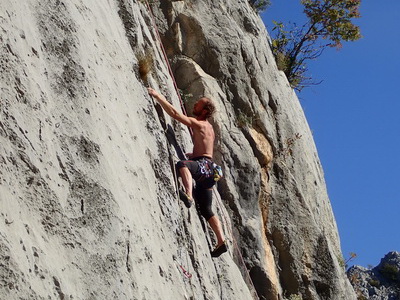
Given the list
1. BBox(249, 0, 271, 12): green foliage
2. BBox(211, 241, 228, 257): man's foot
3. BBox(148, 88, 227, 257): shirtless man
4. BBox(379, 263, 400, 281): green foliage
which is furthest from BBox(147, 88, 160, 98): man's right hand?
BBox(379, 263, 400, 281): green foliage

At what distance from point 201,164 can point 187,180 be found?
0.63 metres

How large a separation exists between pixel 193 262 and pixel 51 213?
3.59 meters

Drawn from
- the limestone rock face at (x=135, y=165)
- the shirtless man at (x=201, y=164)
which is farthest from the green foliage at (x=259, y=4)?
the shirtless man at (x=201, y=164)

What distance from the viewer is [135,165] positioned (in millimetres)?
9898

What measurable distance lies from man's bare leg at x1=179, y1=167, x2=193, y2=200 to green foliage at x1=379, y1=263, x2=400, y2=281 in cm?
2400

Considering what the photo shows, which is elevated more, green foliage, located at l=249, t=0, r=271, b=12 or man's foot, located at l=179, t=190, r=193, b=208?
green foliage, located at l=249, t=0, r=271, b=12

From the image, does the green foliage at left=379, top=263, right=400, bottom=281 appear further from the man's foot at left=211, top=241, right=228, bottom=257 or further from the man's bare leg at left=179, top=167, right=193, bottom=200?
the man's bare leg at left=179, top=167, right=193, bottom=200

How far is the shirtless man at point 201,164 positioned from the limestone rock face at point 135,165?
0.20 m

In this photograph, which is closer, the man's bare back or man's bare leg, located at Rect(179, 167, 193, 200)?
man's bare leg, located at Rect(179, 167, 193, 200)

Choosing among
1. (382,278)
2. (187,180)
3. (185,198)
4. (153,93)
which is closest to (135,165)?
(185,198)

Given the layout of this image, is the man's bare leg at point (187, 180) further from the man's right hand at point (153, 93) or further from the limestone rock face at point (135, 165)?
the man's right hand at point (153, 93)

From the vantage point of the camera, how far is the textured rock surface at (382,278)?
107 ft

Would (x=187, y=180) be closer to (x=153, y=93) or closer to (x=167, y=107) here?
(x=167, y=107)

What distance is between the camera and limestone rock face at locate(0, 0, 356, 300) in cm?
757
